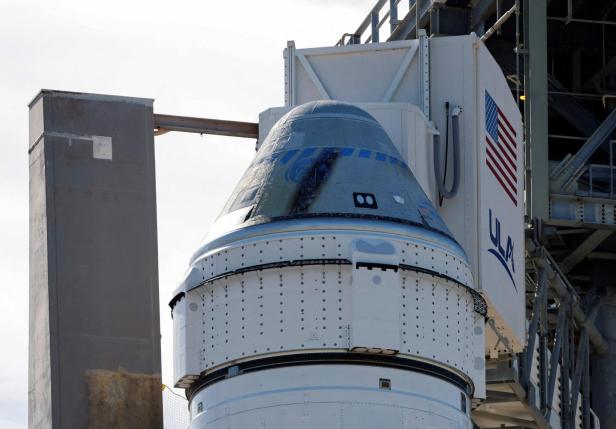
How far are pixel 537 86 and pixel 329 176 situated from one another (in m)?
20.6

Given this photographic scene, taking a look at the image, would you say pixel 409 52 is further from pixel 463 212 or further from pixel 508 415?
pixel 508 415

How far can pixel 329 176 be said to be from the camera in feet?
85.4

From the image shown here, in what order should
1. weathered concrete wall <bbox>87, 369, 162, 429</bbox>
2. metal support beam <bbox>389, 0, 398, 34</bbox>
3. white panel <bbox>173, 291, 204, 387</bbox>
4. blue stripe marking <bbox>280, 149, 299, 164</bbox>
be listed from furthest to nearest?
metal support beam <bbox>389, 0, 398, 34</bbox>, weathered concrete wall <bbox>87, 369, 162, 429</bbox>, blue stripe marking <bbox>280, 149, 299, 164</bbox>, white panel <bbox>173, 291, 204, 387</bbox>

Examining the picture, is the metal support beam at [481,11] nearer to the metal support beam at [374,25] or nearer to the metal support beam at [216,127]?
the metal support beam at [374,25]

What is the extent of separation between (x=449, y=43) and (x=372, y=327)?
355 inches

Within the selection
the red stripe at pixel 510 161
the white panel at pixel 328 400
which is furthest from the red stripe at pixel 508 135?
the white panel at pixel 328 400

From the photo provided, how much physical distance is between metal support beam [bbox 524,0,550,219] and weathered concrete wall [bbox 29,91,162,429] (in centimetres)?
1635

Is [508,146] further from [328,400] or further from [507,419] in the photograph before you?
[507,419]

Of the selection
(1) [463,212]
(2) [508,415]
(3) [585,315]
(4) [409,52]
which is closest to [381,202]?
(1) [463,212]

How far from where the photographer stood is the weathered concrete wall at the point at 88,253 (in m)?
29.3

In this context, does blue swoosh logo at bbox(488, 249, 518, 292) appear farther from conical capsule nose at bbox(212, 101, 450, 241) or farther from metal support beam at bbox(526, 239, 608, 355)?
metal support beam at bbox(526, 239, 608, 355)

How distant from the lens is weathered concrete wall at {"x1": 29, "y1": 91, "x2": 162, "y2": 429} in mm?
29328

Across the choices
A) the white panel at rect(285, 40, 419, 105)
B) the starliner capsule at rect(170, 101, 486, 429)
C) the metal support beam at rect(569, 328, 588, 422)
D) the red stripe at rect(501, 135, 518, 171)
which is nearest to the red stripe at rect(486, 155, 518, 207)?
the red stripe at rect(501, 135, 518, 171)

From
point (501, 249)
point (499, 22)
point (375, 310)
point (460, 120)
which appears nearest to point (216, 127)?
point (460, 120)
